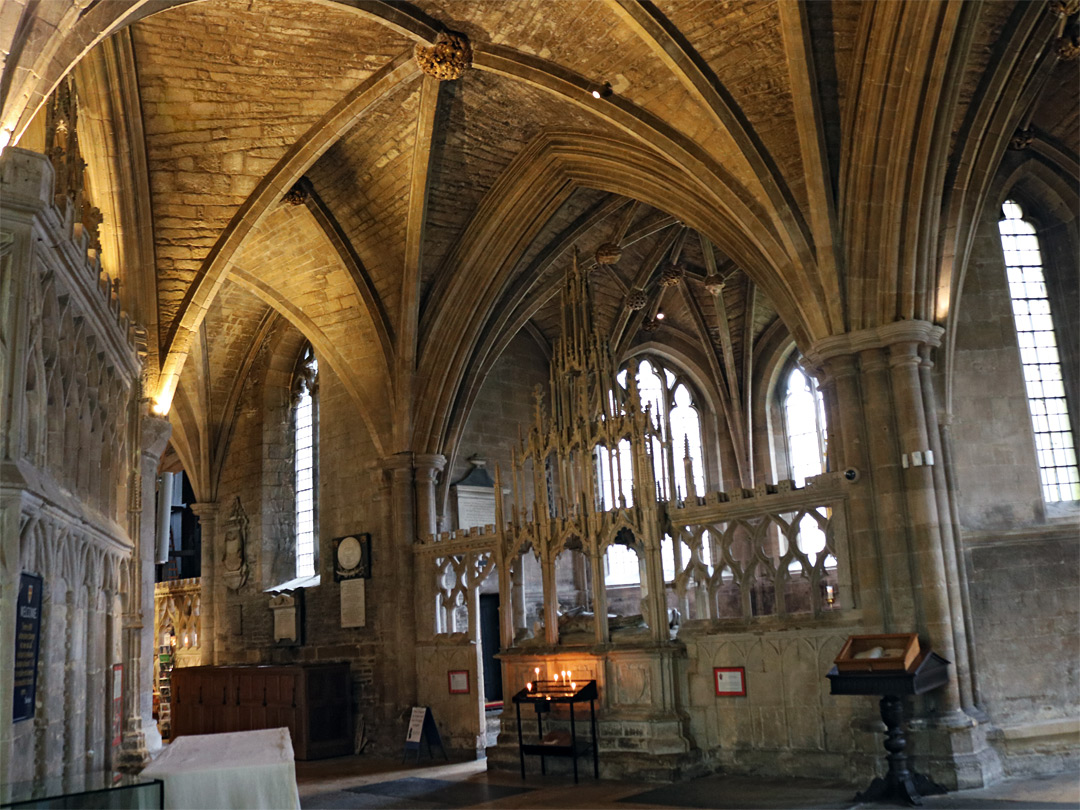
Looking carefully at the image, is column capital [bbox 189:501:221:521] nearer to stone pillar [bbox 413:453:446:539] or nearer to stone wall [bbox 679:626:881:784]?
stone pillar [bbox 413:453:446:539]

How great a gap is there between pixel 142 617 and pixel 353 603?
16.3 feet

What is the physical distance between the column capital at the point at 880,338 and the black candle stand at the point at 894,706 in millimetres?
2984

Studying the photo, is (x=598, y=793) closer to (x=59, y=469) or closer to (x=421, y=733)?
(x=421, y=733)

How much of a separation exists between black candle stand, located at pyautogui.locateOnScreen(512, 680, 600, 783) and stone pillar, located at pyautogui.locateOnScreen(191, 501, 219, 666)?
28.0ft

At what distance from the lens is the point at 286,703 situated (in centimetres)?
1377

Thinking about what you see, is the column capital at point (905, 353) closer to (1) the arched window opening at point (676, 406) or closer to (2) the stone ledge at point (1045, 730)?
(2) the stone ledge at point (1045, 730)

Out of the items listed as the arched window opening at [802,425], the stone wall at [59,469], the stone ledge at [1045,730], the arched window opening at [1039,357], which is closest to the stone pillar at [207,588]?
the stone wall at [59,469]

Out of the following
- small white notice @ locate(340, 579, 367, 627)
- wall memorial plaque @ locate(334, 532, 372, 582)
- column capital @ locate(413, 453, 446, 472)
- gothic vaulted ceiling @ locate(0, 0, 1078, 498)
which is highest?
gothic vaulted ceiling @ locate(0, 0, 1078, 498)

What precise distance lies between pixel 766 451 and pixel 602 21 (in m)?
9.73

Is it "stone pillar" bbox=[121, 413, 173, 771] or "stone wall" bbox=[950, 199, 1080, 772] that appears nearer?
"stone pillar" bbox=[121, 413, 173, 771]

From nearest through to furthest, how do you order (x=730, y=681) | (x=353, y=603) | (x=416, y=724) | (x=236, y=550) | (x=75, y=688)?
(x=75, y=688), (x=730, y=681), (x=416, y=724), (x=353, y=603), (x=236, y=550)

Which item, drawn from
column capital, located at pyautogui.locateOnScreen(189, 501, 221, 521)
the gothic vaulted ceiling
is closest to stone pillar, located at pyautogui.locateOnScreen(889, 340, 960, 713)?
the gothic vaulted ceiling

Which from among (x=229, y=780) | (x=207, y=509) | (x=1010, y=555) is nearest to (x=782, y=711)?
(x=1010, y=555)

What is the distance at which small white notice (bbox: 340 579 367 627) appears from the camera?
48.2ft
